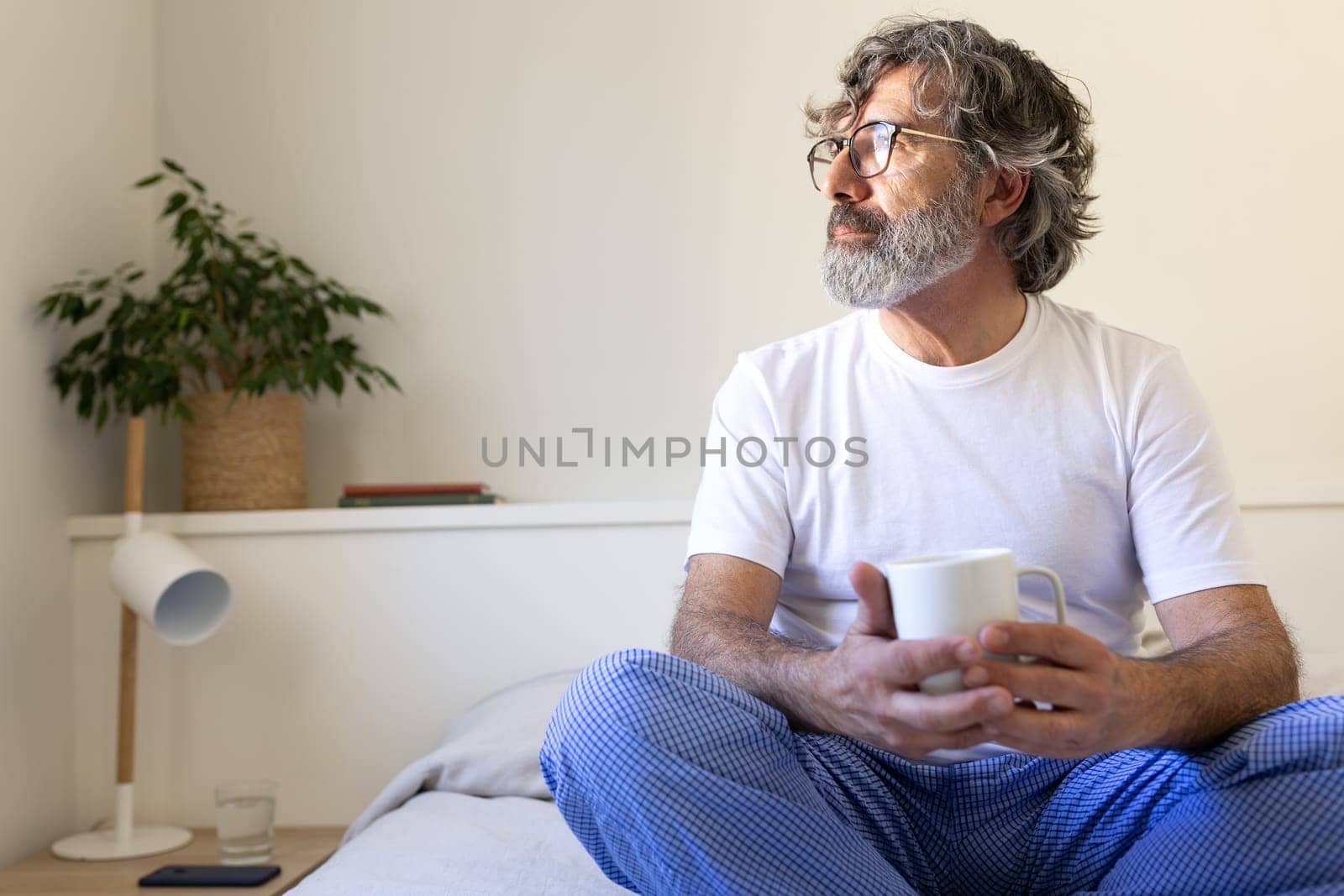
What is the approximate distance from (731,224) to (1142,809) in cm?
159

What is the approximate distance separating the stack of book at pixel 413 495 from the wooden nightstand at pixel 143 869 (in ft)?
1.92

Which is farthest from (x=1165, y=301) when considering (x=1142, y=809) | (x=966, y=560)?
(x=966, y=560)

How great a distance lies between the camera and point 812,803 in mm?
1038

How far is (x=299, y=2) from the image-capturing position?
8.37 ft

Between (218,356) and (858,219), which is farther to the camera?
(218,356)

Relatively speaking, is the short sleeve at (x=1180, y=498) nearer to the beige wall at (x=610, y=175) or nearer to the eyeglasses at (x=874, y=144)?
the eyeglasses at (x=874, y=144)

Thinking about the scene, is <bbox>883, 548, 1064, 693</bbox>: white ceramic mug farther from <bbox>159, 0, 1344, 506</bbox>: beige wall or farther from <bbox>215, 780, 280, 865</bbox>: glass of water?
<bbox>159, 0, 1344, 506</bbox>: beige wall

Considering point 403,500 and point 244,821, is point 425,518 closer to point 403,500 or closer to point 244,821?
point 403,500

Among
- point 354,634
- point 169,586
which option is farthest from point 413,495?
point 169,586

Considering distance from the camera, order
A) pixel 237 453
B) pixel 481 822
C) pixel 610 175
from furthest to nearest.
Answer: pixel 610 175 < pixel 237 453 < pixel 481 822

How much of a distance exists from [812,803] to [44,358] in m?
1.73

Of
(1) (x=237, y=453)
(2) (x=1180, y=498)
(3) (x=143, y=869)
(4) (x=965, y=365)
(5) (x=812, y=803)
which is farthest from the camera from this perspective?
(1) (x=237, y=453)

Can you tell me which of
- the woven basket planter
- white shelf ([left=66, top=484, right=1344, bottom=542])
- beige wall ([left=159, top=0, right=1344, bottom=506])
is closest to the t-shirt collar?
white shelf ([left=66, top=484, right=1344, bottom=542])

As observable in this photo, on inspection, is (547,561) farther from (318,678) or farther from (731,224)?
(731,224)
